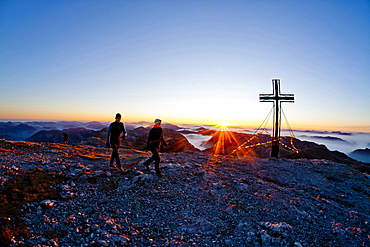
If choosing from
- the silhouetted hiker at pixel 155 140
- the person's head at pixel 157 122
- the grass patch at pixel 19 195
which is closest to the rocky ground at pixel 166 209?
the grass patch at pixel 19 195

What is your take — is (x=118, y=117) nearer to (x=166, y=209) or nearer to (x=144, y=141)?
(x=166, y=209)

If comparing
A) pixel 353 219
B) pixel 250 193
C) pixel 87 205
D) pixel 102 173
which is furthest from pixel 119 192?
pixel 353 219

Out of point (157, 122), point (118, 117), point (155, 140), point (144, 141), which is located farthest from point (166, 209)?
point (144, 141)

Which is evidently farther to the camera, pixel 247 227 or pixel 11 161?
pixel 11 161

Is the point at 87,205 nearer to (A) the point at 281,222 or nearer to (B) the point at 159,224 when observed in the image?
(B) the point at 159,224

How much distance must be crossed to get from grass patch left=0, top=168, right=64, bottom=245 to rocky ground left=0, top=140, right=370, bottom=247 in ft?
0.09

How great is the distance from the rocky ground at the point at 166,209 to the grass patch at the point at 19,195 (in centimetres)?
3

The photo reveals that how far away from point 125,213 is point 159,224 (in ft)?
5.27

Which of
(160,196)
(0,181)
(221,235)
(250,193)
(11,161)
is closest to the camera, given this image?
(221,235)

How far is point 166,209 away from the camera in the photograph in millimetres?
8453

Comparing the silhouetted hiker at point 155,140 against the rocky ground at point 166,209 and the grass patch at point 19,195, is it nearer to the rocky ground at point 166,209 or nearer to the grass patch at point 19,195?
the rocky ground at point 166,209

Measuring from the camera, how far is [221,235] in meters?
6.76

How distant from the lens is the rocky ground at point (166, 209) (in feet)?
20.7

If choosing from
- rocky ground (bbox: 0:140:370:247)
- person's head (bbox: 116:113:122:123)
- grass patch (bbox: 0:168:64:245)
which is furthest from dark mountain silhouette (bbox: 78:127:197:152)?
rocky ground (bbox: 0:140:370:247)
